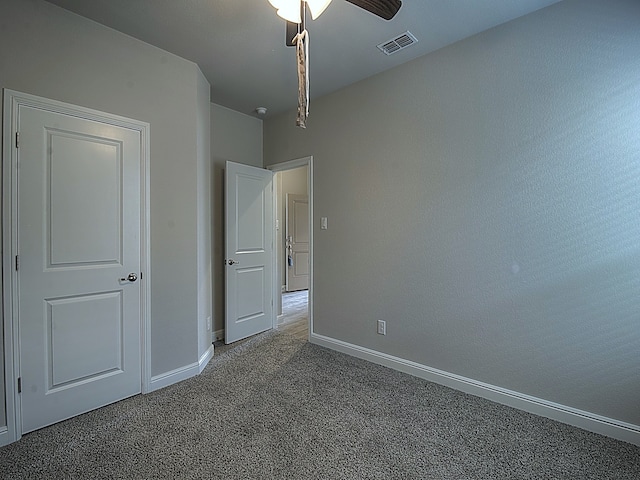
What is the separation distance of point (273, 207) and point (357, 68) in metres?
1.88

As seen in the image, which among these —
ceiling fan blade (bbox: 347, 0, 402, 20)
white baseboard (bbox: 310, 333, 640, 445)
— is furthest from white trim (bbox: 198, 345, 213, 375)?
ceiling fan blade (bbox: 347, 0, 402, 20)

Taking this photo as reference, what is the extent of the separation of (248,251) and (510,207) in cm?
265

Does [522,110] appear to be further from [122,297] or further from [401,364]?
[122,297]

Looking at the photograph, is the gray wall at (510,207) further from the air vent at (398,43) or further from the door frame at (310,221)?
the door frame at (310,221)

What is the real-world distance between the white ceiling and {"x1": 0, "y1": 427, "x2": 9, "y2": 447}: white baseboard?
261cm

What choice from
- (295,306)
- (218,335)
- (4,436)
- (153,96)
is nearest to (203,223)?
(153,96)

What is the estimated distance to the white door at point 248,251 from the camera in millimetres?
3438

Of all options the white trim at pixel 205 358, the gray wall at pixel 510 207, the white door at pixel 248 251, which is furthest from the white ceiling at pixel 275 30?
the white trim at pixel 205 358

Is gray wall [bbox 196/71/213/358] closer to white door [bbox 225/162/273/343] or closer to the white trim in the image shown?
the white trim

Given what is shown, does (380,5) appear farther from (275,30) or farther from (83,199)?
(83,199)

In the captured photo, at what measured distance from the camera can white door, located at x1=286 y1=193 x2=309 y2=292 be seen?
6430 millimetres

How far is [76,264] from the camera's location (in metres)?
2.08

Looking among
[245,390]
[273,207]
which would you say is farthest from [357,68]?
[245,390]

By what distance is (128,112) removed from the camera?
7.55 ft
